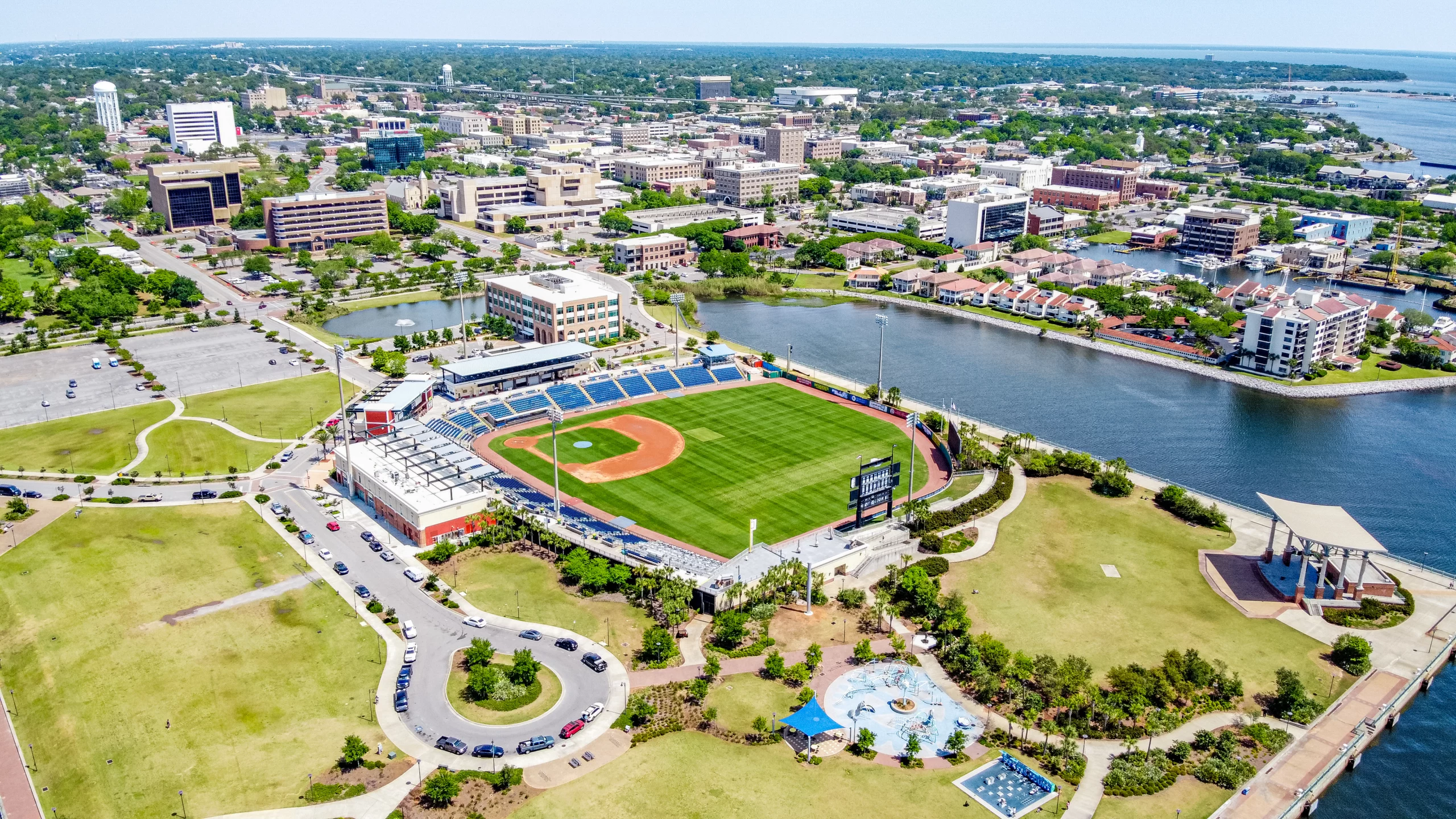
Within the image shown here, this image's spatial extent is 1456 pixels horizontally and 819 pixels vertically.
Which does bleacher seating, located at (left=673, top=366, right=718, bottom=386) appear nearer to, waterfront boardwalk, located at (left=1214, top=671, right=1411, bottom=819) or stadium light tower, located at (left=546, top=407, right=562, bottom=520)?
stadium light tower, located at (left=546, top=407, right=562, bottom=520)

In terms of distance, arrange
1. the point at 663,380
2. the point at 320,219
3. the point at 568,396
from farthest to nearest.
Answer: the point at 320,219, the point at 663,380, the point at 568,396

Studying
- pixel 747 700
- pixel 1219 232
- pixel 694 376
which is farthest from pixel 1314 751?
pixel 1219 232

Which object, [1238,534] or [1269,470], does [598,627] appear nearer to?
[1238,534]

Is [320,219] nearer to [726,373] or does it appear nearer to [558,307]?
[558,307]

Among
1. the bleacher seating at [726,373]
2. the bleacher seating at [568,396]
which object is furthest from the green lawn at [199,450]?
the bleacher seating at [726,373]

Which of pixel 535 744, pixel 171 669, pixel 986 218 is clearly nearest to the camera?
pixel 535 744

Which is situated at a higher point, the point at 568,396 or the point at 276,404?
the point at 568,396

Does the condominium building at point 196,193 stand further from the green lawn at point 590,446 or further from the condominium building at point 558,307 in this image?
the green lawn at point 590,446
